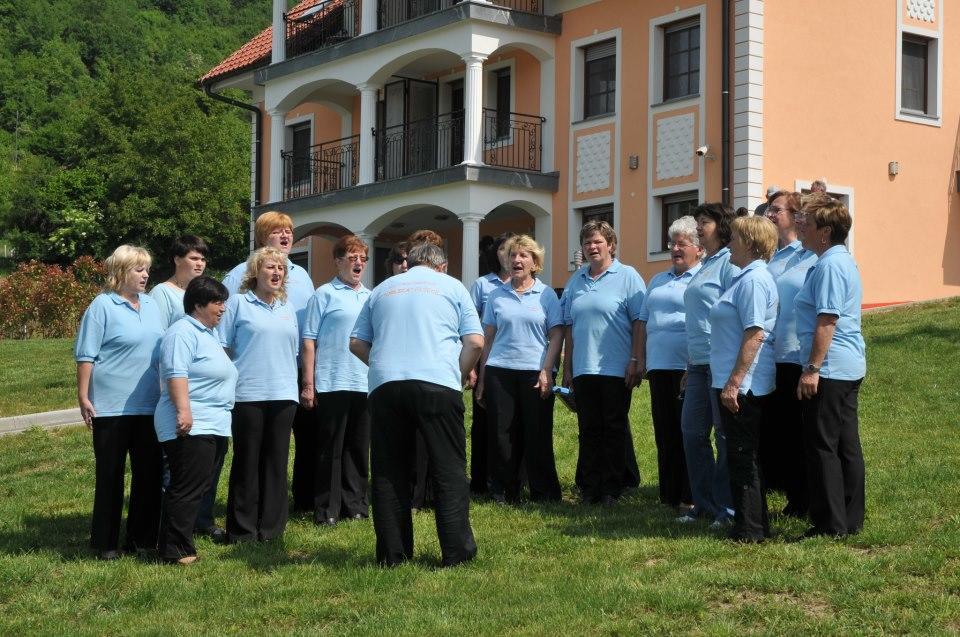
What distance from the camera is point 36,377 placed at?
20078mm

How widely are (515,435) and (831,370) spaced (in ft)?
9.55

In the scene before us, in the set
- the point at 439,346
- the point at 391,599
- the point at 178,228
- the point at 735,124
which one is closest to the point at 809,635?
the point at 391,599

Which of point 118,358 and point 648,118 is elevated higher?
point 648,118

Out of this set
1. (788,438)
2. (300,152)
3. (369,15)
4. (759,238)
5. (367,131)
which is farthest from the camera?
(300,152)

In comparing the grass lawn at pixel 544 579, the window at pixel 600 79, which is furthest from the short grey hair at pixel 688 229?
the window at pixel 600 79

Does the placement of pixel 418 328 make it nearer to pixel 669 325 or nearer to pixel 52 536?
pixel 669 325

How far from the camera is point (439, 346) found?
316 inches

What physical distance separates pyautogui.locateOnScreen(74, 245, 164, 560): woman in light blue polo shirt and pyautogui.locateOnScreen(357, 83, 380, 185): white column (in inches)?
774

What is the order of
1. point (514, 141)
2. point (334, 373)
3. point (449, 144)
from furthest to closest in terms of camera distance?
point (449, 144), point (514, 141), point (334, 373)

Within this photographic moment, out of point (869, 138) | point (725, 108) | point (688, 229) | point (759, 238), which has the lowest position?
point (759, 238)

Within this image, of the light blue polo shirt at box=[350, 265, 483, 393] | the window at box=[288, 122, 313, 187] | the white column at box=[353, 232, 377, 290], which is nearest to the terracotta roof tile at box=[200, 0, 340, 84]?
the window at box=[288, 122, 313, 187]

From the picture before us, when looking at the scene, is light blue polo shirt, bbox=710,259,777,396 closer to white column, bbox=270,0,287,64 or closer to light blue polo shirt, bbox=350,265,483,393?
light blue polo shirt, bbox=350,265,483,393

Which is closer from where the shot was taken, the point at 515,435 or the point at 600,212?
the point at 515,435

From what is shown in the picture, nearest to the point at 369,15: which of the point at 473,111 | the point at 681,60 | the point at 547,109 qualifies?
the point at 473,111
